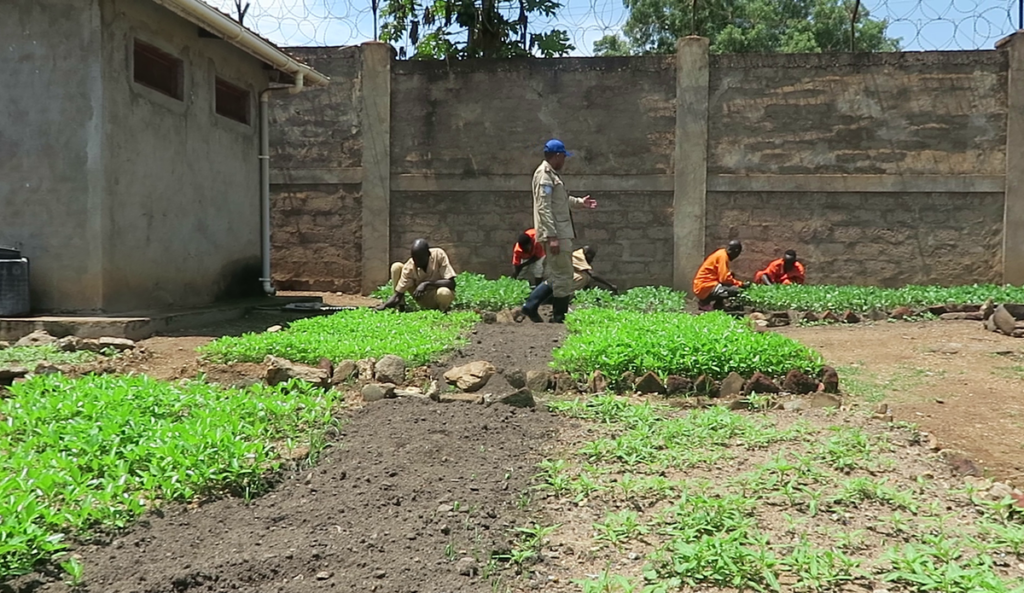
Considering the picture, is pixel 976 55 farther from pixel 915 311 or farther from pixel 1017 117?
pixel 915 311

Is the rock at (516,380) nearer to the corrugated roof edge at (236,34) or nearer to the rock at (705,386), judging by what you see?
the rock at (705,386)

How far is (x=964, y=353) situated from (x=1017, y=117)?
22.8ft

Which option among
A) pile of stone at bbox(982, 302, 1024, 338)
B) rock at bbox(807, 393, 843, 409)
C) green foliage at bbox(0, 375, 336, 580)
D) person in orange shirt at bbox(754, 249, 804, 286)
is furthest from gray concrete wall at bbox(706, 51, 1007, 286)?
green foliage at bbox(0, 375, 336, 580)

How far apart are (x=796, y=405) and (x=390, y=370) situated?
262 cm

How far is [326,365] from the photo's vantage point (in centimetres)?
566

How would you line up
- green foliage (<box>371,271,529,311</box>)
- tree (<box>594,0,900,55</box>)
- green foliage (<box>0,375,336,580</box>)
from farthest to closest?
1. tree (<box>594,0,900,55</box>)
2. green foliage (<box>371,271,529,311</box>)
3. green foliage (<box>0,375,336,580</box>)

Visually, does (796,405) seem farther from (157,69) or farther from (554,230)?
(157,69)

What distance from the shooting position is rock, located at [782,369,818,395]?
5.25 m

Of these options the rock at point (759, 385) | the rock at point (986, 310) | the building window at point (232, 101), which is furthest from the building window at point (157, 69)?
the rock at point (986, 310)

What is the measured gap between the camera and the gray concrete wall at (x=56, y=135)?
7.64 metres

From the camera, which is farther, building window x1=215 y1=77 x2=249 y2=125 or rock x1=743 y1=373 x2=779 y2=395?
building window x1=215 y1=77 x2=249 y2=125

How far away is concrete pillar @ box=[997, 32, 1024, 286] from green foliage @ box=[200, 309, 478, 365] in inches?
363

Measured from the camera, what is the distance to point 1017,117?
478 inches

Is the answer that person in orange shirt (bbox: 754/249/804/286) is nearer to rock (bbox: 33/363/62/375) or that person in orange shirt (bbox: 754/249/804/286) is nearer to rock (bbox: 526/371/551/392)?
rock (bbox: 526/371/551/392)
